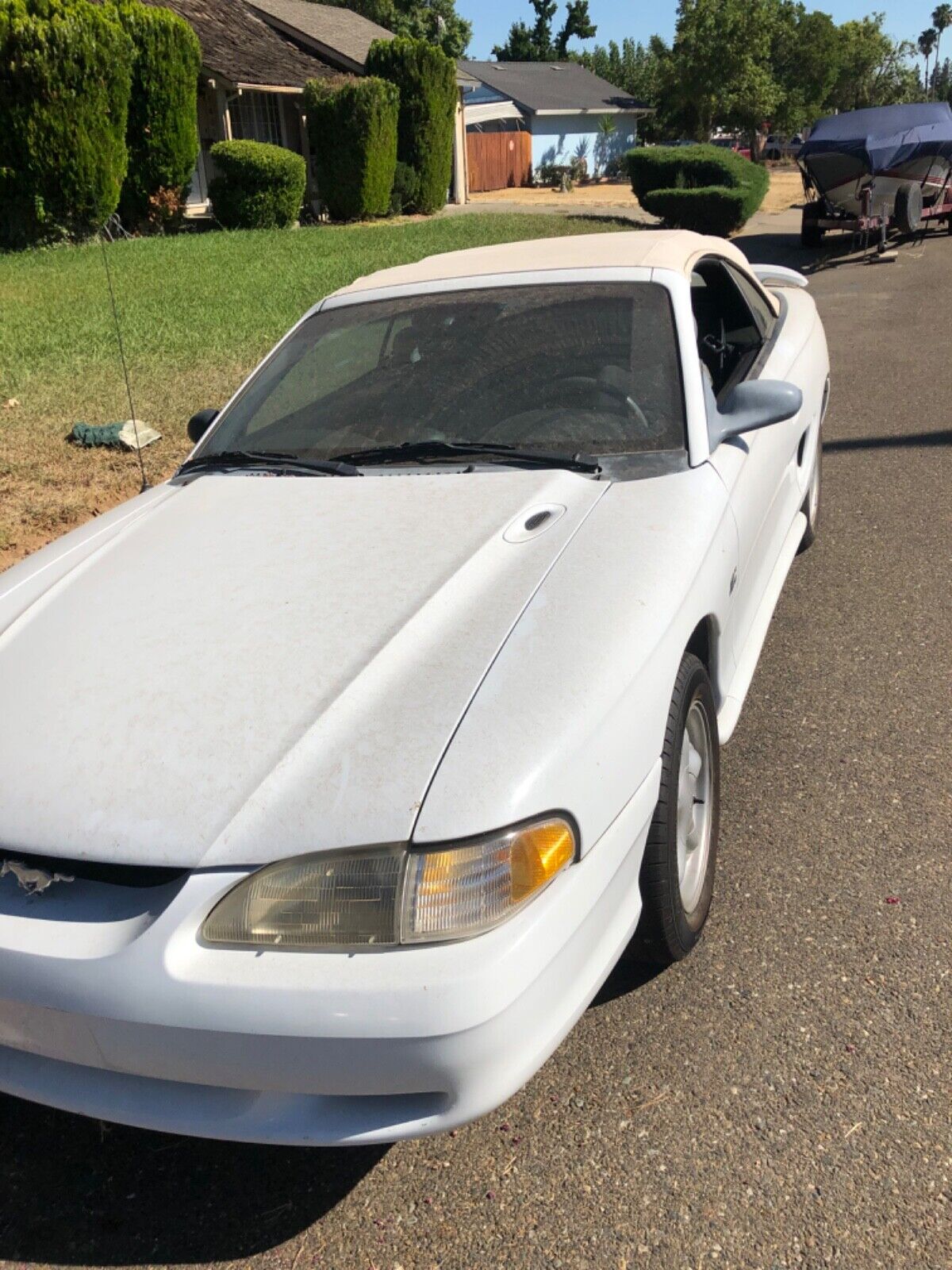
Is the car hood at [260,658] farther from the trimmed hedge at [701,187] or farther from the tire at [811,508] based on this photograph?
the trimmed hedge at [701,187]

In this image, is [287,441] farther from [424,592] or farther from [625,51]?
[625,51]

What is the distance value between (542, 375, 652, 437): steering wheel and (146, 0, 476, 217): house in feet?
72.4

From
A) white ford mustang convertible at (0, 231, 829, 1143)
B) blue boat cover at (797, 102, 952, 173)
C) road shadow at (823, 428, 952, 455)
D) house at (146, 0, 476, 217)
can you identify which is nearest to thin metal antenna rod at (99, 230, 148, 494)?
white ford mustang convertible at (0, 231, 829, 1143)

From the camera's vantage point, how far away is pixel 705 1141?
2.25m

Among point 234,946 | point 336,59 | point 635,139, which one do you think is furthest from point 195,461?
point 635,139

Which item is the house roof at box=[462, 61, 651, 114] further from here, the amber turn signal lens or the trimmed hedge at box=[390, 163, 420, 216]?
the amber turn signal lens

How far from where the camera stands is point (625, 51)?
8488 cm

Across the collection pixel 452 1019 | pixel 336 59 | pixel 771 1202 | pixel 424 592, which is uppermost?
pixel 336 59

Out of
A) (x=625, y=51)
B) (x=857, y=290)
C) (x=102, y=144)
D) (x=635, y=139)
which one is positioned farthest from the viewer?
(x=625, y=51)

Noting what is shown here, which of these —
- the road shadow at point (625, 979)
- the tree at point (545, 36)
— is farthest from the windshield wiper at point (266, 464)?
the tree at point (545, 36)

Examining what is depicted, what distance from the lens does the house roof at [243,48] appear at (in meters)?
24.5

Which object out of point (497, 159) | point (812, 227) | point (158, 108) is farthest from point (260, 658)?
point (497, 159)

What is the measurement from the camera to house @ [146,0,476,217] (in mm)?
24703

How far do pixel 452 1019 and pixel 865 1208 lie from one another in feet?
2.96
